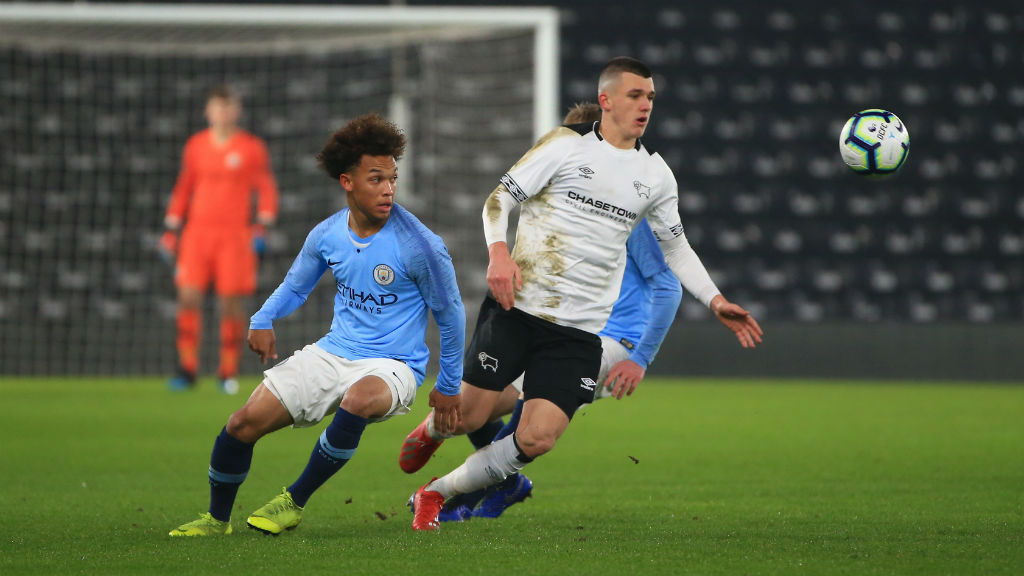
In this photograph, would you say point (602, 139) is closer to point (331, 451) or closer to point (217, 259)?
point (331, 451)

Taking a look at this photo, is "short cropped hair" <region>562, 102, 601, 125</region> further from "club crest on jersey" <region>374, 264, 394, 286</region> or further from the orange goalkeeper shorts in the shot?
the orange goalkeeper shorts

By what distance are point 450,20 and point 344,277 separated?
719cm

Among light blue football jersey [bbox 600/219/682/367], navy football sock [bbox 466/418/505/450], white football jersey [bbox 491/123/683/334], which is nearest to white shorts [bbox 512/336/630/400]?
light blue football jersey [bbox 600/219/682/367]

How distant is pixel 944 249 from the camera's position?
16391 millimetres

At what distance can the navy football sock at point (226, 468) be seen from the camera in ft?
14.8

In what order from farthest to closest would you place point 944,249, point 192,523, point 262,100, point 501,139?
point 944,249 → point 262,100 → point 501,139 → point 192,523

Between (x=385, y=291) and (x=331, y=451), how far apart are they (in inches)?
24.0

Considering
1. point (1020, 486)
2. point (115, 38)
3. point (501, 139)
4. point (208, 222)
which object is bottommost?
point (1020, 486)

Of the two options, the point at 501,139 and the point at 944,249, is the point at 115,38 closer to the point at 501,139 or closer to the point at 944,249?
the point at 501,139

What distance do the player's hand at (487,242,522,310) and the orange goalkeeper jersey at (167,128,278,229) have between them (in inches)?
290

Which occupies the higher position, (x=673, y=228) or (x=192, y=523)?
(x=673, y=228)

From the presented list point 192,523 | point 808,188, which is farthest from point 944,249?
point 192,523

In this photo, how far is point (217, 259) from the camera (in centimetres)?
1184

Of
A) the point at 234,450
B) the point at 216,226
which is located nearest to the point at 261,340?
the point at 234,450
